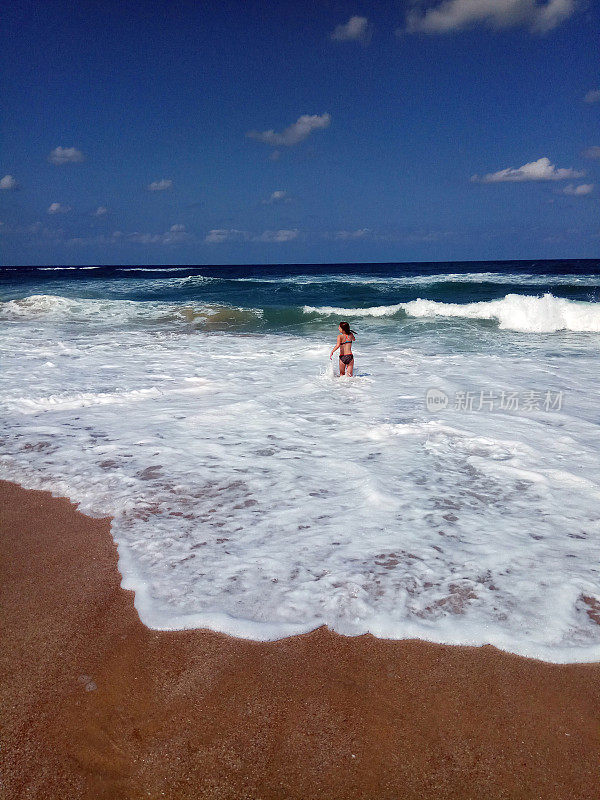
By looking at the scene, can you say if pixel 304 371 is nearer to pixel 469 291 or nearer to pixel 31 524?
pixel 31 524

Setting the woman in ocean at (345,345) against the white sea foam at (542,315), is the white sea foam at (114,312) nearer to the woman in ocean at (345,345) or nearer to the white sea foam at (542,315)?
the white sea foam at (542,315)

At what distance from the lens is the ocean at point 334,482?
2.89 meters

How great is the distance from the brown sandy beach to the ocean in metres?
0.18

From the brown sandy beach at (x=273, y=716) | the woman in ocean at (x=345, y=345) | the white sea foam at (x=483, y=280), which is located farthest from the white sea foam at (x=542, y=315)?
the brown sandy beach at (x=273, y=716)

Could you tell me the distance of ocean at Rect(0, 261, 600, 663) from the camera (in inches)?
114

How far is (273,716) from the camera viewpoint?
86.7 inches

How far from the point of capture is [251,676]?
242 centimetres

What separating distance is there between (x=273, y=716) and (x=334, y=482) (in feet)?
8.07

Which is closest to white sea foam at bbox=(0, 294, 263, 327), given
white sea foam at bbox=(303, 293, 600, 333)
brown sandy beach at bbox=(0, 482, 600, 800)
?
white sea foam at bbox=(303, 293, 600, 333)

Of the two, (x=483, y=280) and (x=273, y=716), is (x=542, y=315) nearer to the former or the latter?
(x=273, y=716)

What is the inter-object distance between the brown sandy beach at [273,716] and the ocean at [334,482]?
18cm

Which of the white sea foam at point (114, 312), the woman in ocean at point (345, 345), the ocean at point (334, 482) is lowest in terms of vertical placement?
the white sea foam at point (114, 312)

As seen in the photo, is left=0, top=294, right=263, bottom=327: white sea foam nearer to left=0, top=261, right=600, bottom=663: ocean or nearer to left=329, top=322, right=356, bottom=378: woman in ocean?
left=0, top=261, right=600, bottom=663: ocean

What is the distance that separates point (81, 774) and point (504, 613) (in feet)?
7.28
